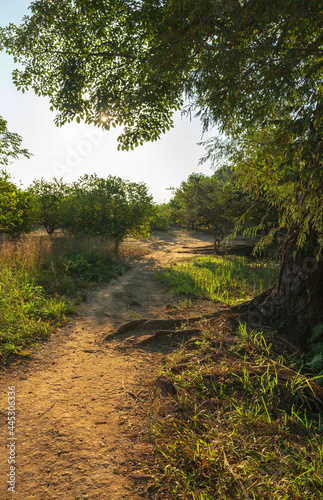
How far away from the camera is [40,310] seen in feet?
19.5

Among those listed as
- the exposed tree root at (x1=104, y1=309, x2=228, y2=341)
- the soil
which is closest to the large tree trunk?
the exposed tree root at (x1=104, y1=309, x2=228, y2=341)

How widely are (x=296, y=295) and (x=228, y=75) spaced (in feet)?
11.6

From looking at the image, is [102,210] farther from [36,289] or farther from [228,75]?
[228,75]

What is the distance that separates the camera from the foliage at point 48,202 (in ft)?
59.0

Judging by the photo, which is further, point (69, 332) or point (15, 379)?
point (69, 332)

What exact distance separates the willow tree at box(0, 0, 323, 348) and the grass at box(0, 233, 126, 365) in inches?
151

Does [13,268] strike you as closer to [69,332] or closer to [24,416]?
[69,332]

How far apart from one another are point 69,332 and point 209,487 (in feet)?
13.4

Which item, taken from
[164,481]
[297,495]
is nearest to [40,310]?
[164,481]

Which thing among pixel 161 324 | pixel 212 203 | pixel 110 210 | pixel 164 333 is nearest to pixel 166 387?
pixel 164 333

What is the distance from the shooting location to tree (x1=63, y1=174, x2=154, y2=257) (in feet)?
51.2

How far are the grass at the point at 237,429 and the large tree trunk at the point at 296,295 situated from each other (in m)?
0.63

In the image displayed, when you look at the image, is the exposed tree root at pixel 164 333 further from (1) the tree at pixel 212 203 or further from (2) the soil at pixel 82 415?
(1) the tree at pixel 212 203

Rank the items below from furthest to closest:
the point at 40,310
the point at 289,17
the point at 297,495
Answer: the point at 40,310, the point at 289,17, the point at 297,495
